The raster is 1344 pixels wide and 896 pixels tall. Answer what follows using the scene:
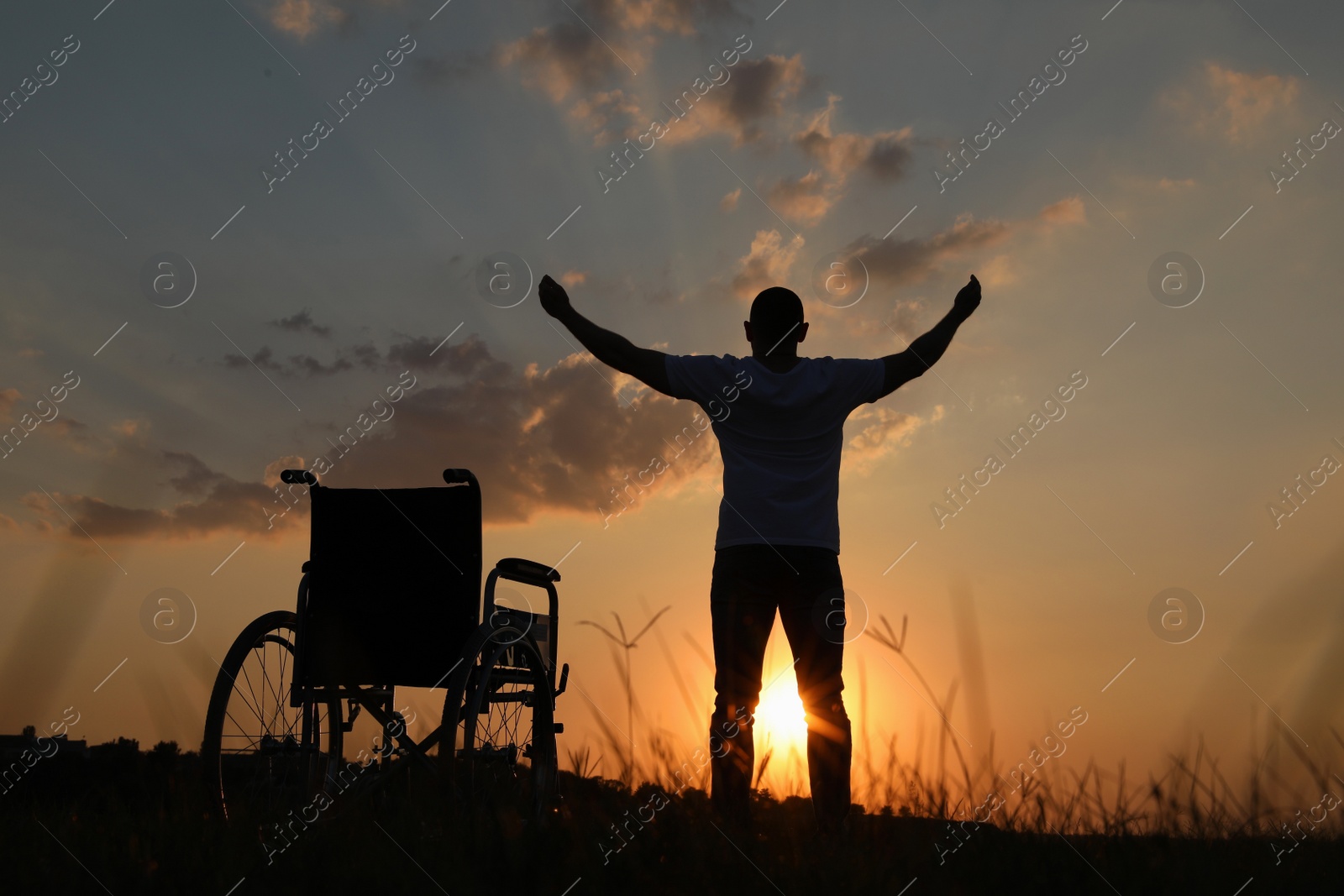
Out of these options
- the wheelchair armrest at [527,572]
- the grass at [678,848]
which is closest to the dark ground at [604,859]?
the grass at [678,848]

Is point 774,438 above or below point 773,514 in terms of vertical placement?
above

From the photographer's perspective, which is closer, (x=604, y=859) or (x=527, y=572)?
(x=604, y=859)

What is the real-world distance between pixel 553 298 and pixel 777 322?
0.73m

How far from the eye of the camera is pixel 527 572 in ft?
13.7

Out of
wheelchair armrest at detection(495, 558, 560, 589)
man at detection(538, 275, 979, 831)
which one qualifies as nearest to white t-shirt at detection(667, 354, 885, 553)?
man at detection(538, 275, 979, 831)

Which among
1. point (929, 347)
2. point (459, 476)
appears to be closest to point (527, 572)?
point (459, 476)

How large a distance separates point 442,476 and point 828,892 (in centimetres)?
235

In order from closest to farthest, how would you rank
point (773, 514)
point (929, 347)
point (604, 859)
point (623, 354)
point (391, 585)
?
point (604, 859) < point (773, 514) < point (623, 354) < point (929, 347) < point (391, 585)

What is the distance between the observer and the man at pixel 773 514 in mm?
3094

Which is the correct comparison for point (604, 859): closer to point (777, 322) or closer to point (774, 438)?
point (774, 438)

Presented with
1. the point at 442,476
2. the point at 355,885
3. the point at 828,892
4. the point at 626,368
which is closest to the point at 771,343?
the point at 626,368

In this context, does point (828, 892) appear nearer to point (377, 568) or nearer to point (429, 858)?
point (429, 858)

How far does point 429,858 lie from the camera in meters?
2.17

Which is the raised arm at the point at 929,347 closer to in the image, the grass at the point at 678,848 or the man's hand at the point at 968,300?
the man's hand at the point at 968,300
